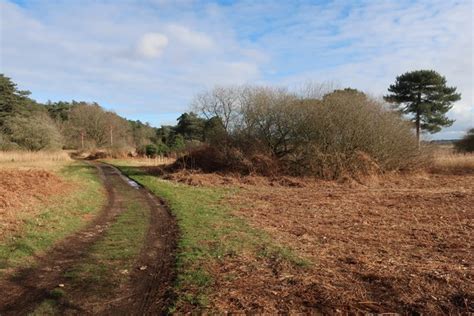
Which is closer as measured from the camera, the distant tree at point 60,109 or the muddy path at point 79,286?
the muddy path at point 79,286

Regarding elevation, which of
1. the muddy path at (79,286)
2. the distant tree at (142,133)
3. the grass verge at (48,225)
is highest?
the distant tree at (142,133)

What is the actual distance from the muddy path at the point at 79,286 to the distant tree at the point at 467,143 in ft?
132

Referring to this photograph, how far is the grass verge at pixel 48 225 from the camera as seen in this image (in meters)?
6.59

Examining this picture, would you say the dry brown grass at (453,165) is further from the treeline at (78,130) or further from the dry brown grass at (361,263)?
the treeline at (78,130)

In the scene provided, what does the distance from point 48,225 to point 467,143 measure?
4292 centimetres

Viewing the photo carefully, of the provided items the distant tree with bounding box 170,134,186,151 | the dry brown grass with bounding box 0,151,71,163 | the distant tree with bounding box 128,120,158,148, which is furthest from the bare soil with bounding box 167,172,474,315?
the distant tree with bounding box 128,120,158,148

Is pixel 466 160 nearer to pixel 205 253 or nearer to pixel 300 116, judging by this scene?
pixel 300 116

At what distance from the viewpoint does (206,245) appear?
706 cm

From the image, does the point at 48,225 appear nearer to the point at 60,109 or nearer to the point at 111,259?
the point at 111,259

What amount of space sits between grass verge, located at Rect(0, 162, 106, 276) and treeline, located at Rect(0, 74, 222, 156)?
15530mm

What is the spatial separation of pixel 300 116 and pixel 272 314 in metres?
17.4

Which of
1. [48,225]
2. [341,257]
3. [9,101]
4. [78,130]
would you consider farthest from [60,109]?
[341,257]

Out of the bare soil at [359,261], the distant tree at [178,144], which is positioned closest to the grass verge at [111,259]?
the bare soil at [359,261]

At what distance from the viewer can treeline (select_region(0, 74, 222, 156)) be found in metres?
38.9
